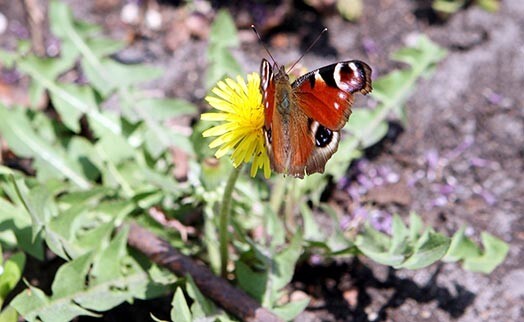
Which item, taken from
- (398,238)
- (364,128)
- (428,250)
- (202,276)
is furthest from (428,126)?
(202,276)

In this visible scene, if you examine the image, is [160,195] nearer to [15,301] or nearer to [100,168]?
[100,168]

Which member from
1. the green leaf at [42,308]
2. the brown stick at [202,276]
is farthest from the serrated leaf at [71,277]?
the brown stick at [202,276]

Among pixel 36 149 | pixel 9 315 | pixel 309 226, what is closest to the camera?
pixel 9 315

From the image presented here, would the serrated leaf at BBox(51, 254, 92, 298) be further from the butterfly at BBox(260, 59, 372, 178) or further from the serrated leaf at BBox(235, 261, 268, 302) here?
the butterfly at BBox(260, 59, 372, 178)

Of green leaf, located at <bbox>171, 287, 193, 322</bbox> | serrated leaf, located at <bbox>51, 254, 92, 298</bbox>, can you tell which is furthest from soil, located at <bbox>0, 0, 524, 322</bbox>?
green leaf, located at <bbox>171, 287, 193, 322</bbox>

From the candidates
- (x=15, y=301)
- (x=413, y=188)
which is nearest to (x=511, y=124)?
(x=413, y=188)

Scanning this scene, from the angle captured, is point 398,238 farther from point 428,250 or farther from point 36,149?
point 36,149
